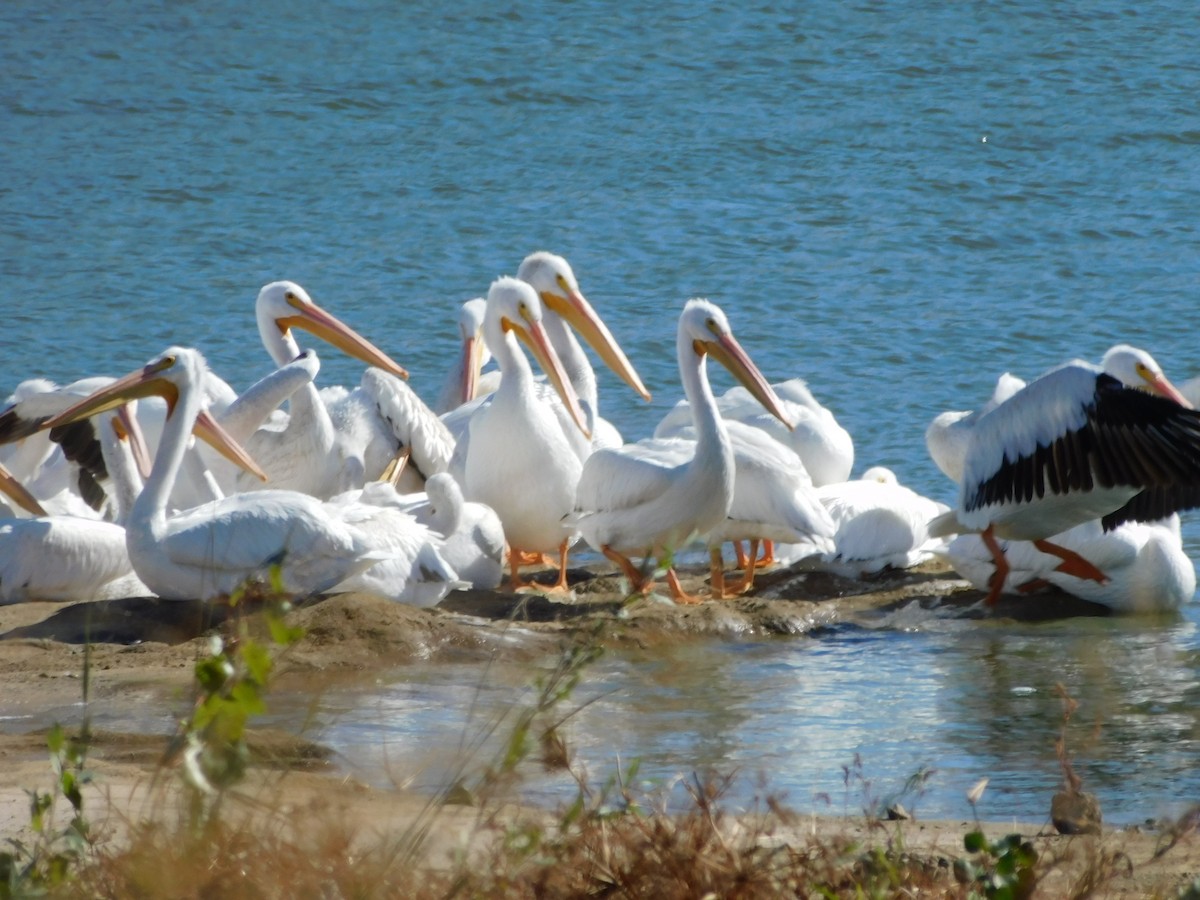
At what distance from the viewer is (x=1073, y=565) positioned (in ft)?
22.6

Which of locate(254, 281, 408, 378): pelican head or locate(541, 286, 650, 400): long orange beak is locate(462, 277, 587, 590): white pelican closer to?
locate(254, 281, 408, 378): pelican head

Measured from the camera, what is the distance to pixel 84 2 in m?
19.7

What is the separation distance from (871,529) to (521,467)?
144cm

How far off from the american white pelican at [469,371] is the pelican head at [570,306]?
538mm

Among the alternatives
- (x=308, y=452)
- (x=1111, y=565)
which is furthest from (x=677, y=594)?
(x=308, y=452)

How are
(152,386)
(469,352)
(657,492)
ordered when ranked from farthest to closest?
(469,352)
(657,492)
(152,386)

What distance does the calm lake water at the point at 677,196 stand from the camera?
10891mm

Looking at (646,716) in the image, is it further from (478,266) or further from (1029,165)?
(1029,165)

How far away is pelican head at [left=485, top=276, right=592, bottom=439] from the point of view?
792 centimetres

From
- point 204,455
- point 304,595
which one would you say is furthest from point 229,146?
point 304,595

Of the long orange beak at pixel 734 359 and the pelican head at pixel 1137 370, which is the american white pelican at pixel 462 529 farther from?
the pelican head at pixel 1137 370

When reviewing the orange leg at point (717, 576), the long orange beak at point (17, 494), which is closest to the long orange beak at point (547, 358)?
the orange leg at point (717, 576)

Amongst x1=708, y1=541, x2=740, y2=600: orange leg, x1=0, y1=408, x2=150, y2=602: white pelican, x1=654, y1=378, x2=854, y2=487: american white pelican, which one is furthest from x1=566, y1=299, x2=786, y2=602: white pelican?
x1=0, y1=408, x2=150, y2=602: white pelican

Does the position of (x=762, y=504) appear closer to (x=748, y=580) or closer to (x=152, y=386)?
(x=748, y=580)
